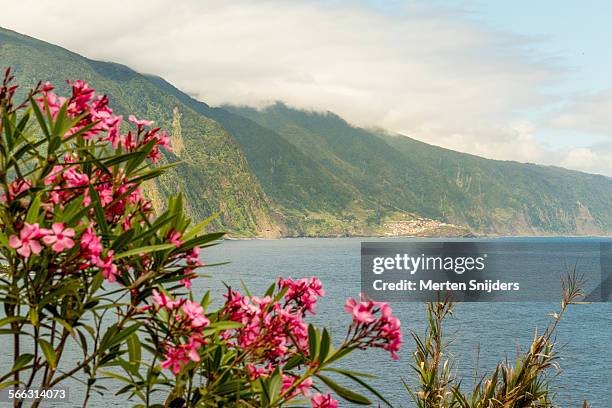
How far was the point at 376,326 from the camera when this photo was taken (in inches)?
110

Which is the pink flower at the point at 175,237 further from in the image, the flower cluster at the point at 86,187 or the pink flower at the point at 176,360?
the pink flower at the point at 176,360

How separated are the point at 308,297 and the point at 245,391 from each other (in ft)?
2.13

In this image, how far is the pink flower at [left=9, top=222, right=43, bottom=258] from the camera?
260 centimetres

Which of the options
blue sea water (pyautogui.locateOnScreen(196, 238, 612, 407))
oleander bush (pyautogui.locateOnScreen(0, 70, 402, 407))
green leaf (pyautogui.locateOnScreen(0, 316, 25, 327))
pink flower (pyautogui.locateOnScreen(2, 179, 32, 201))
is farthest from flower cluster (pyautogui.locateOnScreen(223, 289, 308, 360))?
blue sea water (pyautogui.locateOnScreen(196, 238, 612, 407))

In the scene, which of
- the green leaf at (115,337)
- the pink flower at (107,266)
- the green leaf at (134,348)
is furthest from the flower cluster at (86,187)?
the green leaf at (134,348)

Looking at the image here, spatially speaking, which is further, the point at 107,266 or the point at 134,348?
the point at 134,348

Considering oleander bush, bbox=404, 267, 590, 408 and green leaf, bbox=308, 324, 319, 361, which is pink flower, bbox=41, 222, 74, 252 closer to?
green leaf, bbox=308, 324, 319, 361

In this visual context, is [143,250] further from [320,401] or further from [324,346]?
[320,401]

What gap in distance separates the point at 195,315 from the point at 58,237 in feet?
2.19

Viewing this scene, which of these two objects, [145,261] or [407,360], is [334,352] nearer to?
[145,261]

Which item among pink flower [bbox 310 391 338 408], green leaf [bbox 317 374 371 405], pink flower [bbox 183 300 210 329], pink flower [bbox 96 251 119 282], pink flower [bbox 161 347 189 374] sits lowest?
pink flower [bbox 310 391 338 408]

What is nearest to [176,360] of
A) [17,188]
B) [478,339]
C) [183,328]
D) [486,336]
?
[183,328]

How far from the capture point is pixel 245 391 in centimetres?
320

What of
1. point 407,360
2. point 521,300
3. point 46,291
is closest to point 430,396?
point 46,291
